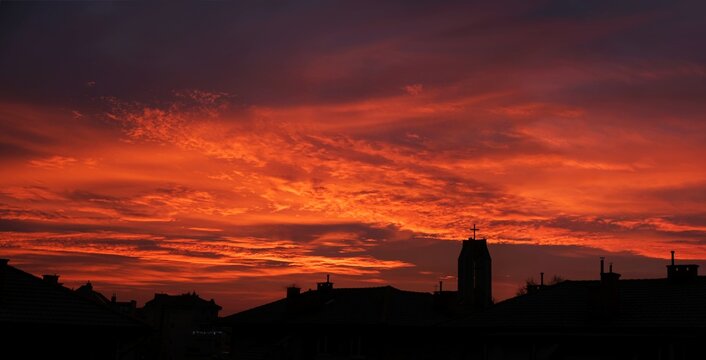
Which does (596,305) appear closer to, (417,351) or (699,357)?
(699,357)

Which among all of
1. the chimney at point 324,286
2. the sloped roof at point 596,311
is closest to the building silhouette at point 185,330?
the chimney at point 324,286

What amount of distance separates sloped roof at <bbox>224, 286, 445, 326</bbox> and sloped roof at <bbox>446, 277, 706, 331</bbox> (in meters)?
7.42

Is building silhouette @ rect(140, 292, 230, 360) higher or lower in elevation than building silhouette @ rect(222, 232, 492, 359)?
lower

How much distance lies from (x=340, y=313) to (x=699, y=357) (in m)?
23.8

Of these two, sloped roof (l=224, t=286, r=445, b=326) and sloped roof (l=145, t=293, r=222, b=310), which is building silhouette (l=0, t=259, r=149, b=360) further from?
sloped roof (l=145, t=293, r=222, b=310)

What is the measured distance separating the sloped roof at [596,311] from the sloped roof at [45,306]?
63.5ft

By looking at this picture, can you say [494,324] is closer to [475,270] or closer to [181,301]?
[475,270]

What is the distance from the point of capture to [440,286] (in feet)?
184

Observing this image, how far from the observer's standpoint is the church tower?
364ft

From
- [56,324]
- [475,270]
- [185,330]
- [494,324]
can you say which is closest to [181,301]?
[185,330]

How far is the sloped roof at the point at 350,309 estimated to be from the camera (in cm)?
4816

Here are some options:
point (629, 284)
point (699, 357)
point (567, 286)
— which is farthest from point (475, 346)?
point (699, 357)

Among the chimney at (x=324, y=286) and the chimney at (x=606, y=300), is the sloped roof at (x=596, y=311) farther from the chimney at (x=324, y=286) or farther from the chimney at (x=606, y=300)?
the chimney at (x=324, y=286)

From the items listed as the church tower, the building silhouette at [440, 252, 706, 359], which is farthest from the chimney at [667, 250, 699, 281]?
the church tower
